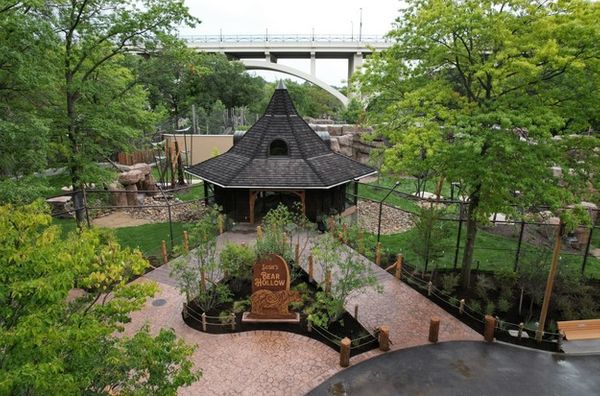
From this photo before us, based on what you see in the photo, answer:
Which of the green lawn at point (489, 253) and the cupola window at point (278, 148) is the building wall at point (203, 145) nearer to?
the cupola window at point (278, 148)

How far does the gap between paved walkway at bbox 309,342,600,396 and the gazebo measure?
8.74 metres

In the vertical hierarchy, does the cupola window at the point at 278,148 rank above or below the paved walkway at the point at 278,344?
above

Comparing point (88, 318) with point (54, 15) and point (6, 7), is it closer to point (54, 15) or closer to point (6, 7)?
point (6, 7)

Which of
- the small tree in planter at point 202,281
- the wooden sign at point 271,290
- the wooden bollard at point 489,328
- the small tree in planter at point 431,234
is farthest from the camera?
the small tree in planter at point 431,234

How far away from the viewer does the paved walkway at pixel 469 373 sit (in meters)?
9.33

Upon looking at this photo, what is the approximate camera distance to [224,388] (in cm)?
927

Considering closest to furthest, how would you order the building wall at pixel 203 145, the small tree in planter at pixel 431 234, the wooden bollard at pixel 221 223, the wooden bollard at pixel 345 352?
1. the wooden bollard at pixel 345 352
2. the small tree in planter at pixel 431 234
3. the wooden bollard at pixel 221 223
4. the building wall at pixel 203 145

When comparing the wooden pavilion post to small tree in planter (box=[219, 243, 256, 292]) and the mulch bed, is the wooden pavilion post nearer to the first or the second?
small tree in planter (box=[219, 243, 256, 292])

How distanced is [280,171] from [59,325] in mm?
13278

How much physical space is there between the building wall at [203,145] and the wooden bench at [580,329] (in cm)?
2947

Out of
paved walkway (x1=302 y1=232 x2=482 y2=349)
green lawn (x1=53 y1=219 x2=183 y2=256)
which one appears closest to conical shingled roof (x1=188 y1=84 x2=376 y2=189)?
green lawn (x1=53 y1=219 x2=183 y2=256)

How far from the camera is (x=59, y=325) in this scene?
17.9 feet

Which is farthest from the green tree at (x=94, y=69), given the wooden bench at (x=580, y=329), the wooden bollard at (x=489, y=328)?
the wooden bench at (x=580, y=329)

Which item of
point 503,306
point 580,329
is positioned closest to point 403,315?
point 503,306
